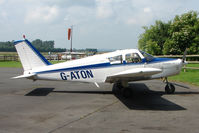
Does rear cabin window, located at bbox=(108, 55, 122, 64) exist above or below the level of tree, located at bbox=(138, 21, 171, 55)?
below

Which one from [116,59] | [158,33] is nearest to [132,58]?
[116,59]

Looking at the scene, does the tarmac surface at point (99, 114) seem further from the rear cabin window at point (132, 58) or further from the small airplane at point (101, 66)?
the rear cabin window at point (132, 58)

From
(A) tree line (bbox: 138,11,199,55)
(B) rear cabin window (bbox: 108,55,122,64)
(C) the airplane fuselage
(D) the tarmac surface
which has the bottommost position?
(D) the tarmac surface

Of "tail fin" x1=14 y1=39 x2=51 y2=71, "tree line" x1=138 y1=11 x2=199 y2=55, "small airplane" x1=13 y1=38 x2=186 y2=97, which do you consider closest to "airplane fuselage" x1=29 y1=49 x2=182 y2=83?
"small airplane" x1=13 y1=38 x2=186 y2=97

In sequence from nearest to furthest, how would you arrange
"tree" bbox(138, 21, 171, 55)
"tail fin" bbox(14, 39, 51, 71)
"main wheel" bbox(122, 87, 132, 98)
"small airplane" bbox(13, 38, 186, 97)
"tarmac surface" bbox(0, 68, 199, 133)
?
"tarmac surface" bbox(0, 68, 199, 133) < "main wheel" bbox(122, 87, 132, 98) < "small airplane" bbox(13, 38, 186, 97) < "tail fin" bbox(14, 39, 51, 71) < "tree" bbox(138, 21, 171, 55)

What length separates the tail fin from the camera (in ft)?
36.2

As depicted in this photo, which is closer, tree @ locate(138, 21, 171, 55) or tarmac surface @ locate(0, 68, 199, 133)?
tarmac surface @ locate(0, 68, 199, 133)

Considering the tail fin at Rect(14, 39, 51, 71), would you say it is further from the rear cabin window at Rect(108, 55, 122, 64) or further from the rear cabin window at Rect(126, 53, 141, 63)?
the rear cabin window at Rect(126, 53, 141, 63)

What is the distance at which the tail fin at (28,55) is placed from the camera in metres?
11.0

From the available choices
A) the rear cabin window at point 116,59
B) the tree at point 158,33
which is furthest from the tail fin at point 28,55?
the tree at point 158,33

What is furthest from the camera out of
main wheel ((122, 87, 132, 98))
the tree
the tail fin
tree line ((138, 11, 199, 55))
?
the tree

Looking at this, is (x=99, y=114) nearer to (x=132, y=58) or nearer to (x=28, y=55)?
(x=132, y=58)

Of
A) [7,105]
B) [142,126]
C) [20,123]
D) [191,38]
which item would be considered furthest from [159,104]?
[191,38]

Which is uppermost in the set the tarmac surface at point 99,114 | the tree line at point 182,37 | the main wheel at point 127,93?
the tree line at point 182,37
